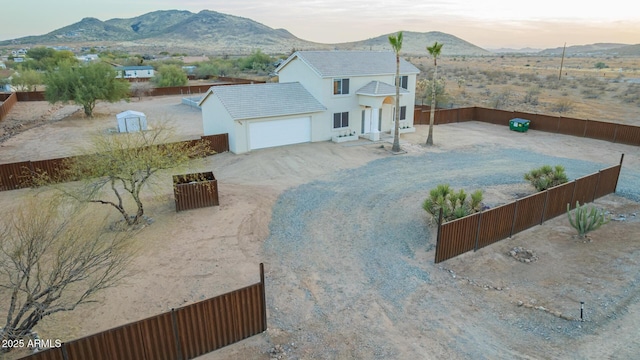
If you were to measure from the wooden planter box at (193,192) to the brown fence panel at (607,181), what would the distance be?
1646cm

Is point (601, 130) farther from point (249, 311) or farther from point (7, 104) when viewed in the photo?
point (7, 104)

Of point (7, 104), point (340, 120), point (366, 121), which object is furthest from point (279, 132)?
point (7, 104)

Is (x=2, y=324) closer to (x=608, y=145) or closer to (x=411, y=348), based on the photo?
(x=411, y=348)

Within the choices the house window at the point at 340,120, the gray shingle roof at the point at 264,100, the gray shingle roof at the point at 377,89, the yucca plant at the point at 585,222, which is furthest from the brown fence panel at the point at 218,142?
the yucca plant at the point at 585,222

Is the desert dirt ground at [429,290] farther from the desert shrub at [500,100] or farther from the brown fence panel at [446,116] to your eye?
the desert shrub at [500,100]

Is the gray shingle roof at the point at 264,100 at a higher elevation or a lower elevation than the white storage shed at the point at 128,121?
higher

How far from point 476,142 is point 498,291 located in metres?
19.3

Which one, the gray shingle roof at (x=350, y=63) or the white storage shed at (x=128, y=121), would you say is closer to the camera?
the gray shingle roof at (x=350, y=63)

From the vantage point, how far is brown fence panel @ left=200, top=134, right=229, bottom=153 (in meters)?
25.1

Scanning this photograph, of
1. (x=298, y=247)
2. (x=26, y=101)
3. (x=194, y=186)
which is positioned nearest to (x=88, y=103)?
(x=26, y=101)

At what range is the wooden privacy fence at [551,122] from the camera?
1086 inches

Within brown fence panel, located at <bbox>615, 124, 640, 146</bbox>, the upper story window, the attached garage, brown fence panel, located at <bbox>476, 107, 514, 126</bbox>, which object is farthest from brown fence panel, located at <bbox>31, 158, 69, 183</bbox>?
brown fence panel, located at <bbox>615, 124, 640, 146</bbox>

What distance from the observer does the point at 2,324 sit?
9516 mm

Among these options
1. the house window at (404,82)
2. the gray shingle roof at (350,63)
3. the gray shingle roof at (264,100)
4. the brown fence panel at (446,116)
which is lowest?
the brown fence panel at (446,116)
